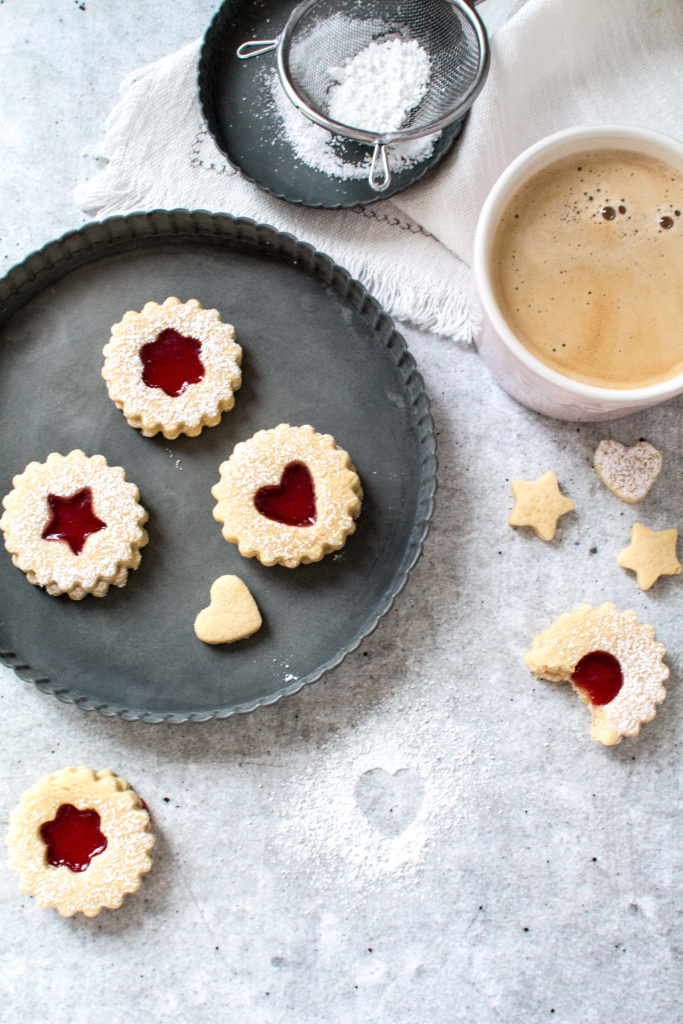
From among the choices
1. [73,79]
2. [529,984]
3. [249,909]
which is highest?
[73,79]

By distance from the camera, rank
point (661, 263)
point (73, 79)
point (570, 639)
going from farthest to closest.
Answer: point (73, 79)
point (570, 639)
point (661, 263)

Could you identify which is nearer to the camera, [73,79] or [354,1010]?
[354,1010]

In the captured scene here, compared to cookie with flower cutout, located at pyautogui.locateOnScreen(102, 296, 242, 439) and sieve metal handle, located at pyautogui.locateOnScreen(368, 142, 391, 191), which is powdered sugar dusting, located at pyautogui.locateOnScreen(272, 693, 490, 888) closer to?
cookie with flower cutout, located at pyautogui.locateOnScreen(102, 296, 242, 439)

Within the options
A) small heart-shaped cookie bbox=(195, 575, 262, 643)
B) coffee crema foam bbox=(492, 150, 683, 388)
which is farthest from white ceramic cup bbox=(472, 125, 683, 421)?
small heart-shaped cookie bbox=(195, 575, 262, 643)

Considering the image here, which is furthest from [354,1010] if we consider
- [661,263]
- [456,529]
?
[661,263]

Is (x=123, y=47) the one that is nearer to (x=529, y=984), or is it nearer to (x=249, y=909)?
(x=249, y=909)

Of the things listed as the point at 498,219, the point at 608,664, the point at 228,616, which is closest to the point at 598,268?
the point at 498,219

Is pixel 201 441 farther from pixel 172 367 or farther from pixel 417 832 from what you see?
pixel 417 832
